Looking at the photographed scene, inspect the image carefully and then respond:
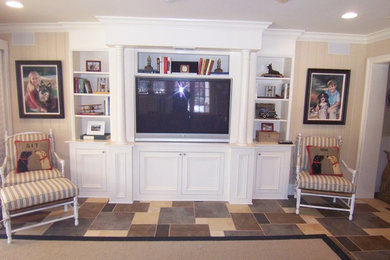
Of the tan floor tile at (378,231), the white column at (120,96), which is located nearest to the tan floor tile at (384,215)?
the tan floor tile at (378,231)

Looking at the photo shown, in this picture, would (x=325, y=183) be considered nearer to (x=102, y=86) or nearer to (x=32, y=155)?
(x=102, y=86)

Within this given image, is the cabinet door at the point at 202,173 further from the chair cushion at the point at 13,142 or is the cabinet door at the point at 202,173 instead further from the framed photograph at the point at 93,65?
the chair cushion at the point at 13,142

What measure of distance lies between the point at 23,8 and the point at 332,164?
4.44 meters

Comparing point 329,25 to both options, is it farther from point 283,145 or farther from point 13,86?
point 13,86

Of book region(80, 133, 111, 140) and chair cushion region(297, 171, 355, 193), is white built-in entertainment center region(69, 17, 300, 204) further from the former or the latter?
chair cushion region(297, 171, 355, 193)

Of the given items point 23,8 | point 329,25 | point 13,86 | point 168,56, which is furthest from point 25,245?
point 329,25

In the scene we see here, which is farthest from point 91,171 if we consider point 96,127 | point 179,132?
point 179,132

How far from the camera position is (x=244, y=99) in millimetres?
3545

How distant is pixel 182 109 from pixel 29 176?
2.18 meters

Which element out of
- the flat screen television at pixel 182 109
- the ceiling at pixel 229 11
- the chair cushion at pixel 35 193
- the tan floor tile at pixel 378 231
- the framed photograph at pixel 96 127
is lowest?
the tan floor tile at pixel 378 231

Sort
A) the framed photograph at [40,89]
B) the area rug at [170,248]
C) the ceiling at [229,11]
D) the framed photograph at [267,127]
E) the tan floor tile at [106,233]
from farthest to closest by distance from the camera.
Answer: the framed photograph at [267,127]
the framed photograph at [40,89]
the tan floor tile at [106,233]
the ceiling at [229,11]
the area rug at [170,248]

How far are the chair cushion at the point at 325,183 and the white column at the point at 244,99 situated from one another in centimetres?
95

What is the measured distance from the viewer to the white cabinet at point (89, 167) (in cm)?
367

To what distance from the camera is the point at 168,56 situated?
3.78 metres
